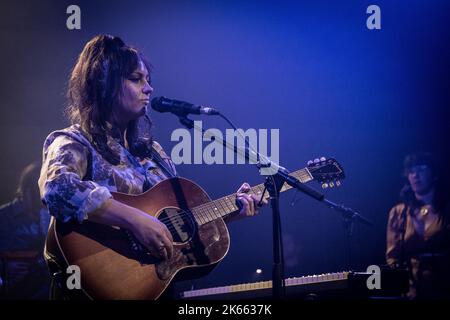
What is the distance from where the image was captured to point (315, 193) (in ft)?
7.98

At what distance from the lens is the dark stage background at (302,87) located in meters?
3.44

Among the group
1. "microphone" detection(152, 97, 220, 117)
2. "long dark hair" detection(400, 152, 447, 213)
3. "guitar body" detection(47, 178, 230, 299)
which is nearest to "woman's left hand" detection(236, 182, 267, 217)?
"guitar body" detection(47, 178, 230, 299)

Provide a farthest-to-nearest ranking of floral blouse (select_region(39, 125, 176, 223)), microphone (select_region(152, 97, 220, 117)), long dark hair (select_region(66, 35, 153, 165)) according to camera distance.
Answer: long dark hair (select_region(66, 35, 153, 165)) < microphone (select_region(152, 97, 220, 117)) < floral blouse (select_region(39, 125, 176, 223))

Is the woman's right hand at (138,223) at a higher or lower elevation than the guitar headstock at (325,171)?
lower

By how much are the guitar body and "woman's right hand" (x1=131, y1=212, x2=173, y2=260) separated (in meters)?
0.05

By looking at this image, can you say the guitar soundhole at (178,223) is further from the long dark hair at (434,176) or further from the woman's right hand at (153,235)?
the long dark hair at (434,176)

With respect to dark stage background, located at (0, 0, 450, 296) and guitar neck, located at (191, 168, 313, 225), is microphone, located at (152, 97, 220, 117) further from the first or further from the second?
dark stage background, located at (0, 0, 450, 296)

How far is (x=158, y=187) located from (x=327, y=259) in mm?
1526

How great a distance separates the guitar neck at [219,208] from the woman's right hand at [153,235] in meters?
0.27

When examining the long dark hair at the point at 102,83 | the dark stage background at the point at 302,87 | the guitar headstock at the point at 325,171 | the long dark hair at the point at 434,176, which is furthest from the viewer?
the long dark hair at the point at 434,176

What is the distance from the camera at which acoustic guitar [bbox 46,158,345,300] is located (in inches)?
94.5

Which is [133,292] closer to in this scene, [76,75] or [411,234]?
[76,75]

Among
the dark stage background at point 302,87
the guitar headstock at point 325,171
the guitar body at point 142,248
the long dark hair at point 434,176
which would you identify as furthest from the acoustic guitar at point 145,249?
the long dark hair at point 434,176

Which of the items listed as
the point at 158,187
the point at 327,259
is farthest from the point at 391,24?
the point at 158,187
